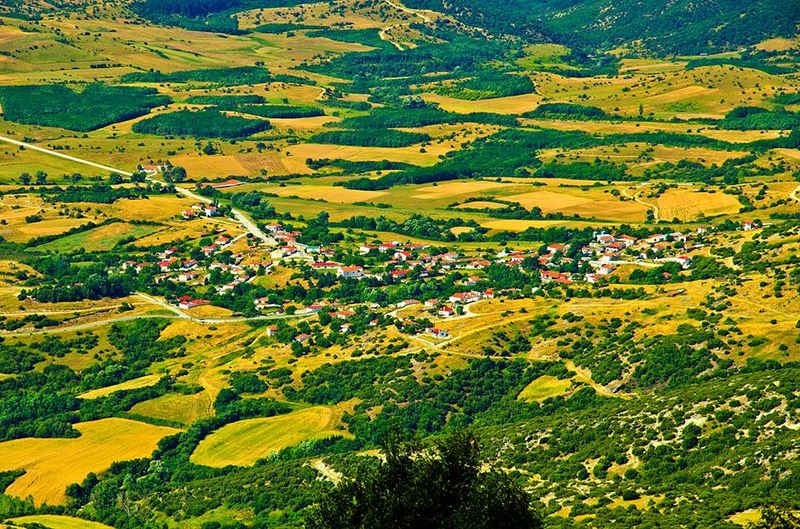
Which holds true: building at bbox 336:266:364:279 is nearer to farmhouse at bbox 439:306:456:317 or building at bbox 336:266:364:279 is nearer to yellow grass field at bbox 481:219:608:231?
farmhouse at bbox 439:306:456:317

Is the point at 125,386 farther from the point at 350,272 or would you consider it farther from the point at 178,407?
the point at 350,272

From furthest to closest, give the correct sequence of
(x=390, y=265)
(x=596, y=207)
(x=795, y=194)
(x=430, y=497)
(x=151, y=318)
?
(x=596, y=207)
(x=795, y=194)
(x=390, y=265)
(x=151, y=318)
(x=430, y=497)

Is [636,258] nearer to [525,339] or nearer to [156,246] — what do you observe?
[525,339]

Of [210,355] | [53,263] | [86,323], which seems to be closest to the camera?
[210,355]


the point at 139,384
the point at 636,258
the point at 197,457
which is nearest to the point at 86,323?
the point at 139,384

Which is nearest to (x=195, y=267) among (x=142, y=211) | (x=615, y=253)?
(x=142, y=211)

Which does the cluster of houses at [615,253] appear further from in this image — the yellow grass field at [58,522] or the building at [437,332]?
the yellow grass field at [58,522]

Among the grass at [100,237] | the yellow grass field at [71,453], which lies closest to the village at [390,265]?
the grass at [100,237]
